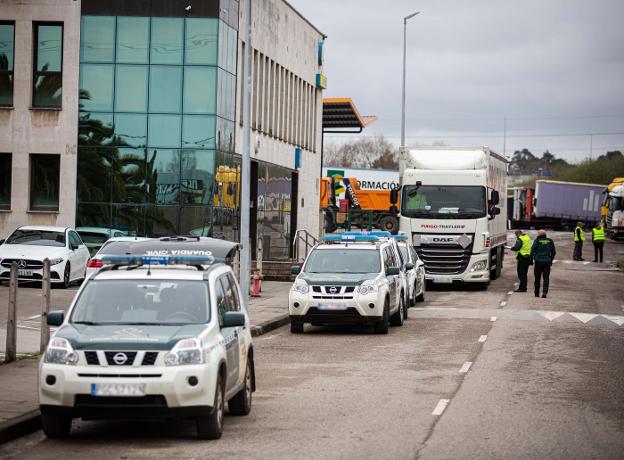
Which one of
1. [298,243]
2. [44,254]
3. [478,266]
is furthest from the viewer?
[298,243]

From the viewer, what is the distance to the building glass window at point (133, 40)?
3925 cm

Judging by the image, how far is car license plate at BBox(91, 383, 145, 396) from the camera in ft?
34.2

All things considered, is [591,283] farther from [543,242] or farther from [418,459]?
[418,459]

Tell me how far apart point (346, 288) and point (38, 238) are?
1260 centimetres

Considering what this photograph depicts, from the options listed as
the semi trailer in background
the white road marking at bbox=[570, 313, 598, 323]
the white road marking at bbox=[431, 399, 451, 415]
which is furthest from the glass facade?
the semi trailer in background

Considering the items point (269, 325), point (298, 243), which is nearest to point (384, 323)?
point (269, 325)

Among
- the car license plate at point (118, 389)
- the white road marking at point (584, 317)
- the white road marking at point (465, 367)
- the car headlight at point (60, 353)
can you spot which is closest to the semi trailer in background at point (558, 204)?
the white road marking at point (584, 317)

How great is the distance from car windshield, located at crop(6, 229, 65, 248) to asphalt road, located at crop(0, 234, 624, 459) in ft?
34.2

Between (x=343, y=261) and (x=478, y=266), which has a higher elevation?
(x=343, y=261)

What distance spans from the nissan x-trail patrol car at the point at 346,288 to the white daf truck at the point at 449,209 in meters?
10.9

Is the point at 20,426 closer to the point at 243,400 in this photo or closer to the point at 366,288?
the point at 243,400

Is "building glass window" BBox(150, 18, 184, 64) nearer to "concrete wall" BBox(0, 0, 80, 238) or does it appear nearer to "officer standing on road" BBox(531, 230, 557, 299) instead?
"concrete wall" BBox(0, 0, 80, 238)

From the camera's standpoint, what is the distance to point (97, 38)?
3944 cm

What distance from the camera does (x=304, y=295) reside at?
22.6m
